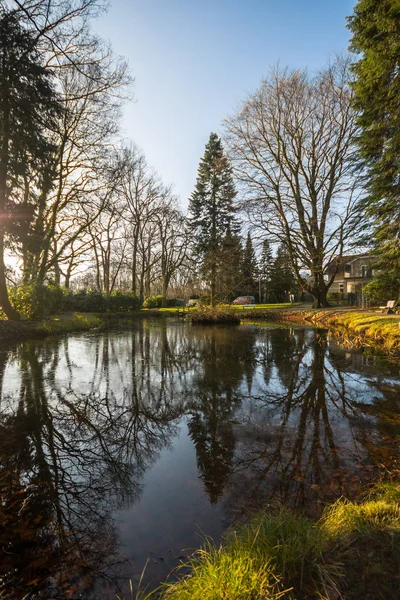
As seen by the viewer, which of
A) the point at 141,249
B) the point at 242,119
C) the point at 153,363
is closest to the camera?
the point at 153,363

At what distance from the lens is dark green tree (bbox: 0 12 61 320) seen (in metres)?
6.30

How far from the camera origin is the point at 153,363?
834cm

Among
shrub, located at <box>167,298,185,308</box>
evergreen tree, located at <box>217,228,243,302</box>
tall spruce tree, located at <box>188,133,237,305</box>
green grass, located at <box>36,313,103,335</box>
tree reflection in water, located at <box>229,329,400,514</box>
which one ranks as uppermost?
tall spruce tree, located at <box>188,133,237,305</box>

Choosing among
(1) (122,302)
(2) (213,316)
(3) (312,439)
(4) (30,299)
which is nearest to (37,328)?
(4) (30,299)

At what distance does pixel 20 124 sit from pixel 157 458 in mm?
10586

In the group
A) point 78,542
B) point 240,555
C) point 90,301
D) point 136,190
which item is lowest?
point 78,542

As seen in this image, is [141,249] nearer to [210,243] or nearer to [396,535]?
[210,243]

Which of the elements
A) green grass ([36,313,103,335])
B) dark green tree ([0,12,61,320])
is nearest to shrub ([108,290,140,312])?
green grass ([36,313,103,335])

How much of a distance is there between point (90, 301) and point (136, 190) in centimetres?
1387

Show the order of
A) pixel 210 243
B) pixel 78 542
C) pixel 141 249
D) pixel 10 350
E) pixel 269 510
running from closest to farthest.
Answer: pixel 78 542 → pixel 269 510 → pixel 10 350 → pixel 210 243 → pixel 141 249

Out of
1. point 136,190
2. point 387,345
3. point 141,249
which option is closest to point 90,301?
point 141,249

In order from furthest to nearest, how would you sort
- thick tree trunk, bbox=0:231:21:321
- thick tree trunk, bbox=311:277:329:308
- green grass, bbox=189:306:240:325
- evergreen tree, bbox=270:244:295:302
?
evergreen tree, bbox=270:244:295:302
thick tree trunk, bbox=311:277:329:308
green grass, bbox=189:306:240:325
thick tree trunk, bbox=0:231:21:321

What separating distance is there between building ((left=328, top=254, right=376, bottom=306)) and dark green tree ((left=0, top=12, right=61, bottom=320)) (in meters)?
14.7

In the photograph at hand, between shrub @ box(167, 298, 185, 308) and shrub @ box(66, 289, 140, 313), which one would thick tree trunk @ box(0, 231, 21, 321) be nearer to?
shrub @ box(66, 289, 140, 313)
